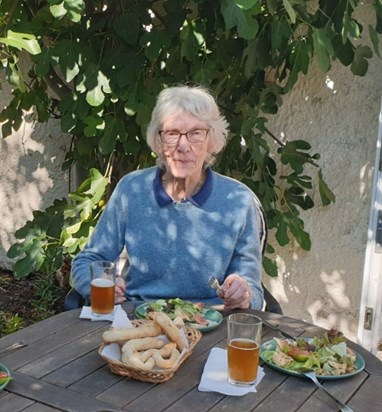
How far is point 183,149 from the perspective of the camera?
2.30 metres

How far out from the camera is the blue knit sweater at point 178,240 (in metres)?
2.30

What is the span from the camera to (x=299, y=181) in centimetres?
341

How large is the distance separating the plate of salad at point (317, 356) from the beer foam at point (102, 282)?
0.48 metres

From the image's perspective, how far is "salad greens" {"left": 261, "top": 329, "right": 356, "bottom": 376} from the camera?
1.67 metres

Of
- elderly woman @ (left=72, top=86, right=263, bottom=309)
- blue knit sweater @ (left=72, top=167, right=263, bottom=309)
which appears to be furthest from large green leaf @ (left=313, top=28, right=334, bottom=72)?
blue knit sweater @ (left=72, top=167, right=263, bottom=309)

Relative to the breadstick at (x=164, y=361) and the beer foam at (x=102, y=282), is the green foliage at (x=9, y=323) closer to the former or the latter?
the beer foam at (x=102, y=282)

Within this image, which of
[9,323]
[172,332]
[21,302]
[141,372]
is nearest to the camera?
[141,372]

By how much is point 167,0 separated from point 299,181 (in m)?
1.07

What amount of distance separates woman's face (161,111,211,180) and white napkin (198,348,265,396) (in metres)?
0.74

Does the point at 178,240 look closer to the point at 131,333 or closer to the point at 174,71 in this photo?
the point at 131,333

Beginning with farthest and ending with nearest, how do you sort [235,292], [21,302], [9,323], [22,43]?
[21,302], [9,323], [22,43], [235,292]

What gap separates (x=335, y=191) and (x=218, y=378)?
2.06 meters

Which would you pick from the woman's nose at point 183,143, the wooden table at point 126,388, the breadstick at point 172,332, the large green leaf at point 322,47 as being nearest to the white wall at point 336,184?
the large green leaf at point 322,47

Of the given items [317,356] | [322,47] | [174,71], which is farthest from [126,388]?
[174,71]
